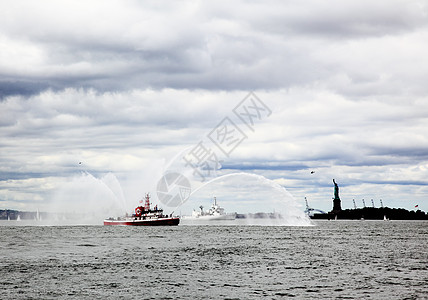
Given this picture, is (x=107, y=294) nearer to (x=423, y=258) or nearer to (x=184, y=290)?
(x=184, y=290)

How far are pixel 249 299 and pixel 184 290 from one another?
7.88 meters

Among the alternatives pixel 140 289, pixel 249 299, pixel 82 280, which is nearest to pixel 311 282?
pixel 249 299

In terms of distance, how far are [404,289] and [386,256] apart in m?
34.7

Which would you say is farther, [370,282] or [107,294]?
[370,282]

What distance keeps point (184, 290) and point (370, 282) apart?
67.5ft

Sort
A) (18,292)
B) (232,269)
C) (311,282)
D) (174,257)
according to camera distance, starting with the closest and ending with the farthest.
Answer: (18,292) < (311,282) < (232,269) < (174,257)

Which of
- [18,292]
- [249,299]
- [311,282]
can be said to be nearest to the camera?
[249,299]

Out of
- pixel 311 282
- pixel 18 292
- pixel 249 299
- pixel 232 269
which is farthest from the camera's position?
pixel 232 269

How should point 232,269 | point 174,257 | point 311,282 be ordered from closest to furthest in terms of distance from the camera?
point 311,282, point 232,269, point 174,257

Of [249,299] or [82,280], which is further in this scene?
[82,280]

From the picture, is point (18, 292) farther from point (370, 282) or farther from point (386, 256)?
point (386, 256)

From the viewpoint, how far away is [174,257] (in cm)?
7569

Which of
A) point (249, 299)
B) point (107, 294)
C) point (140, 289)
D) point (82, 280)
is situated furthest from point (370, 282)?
point (82, 280)

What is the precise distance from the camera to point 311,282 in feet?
165
